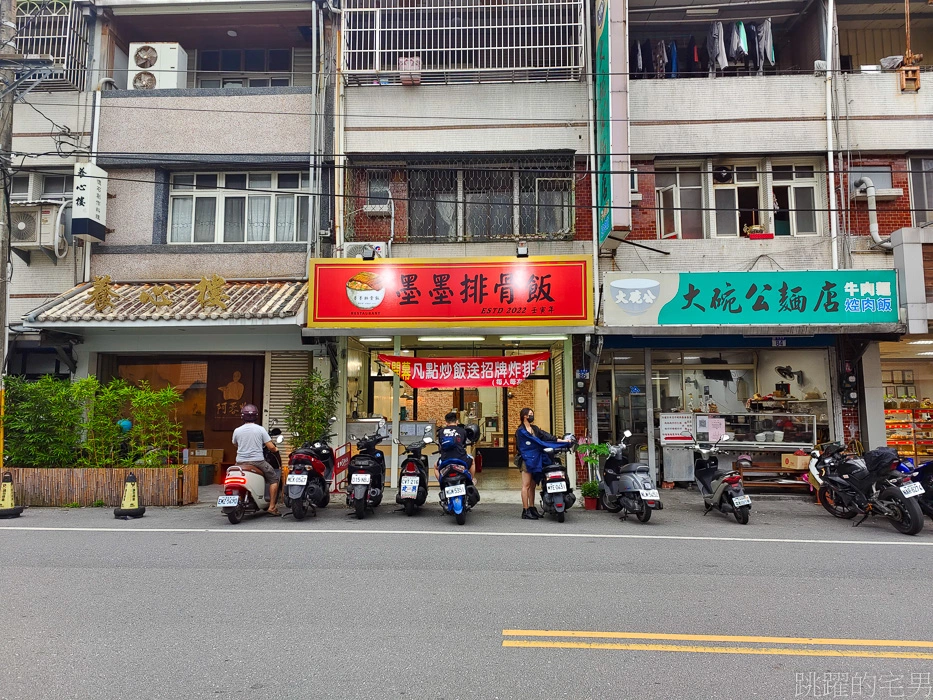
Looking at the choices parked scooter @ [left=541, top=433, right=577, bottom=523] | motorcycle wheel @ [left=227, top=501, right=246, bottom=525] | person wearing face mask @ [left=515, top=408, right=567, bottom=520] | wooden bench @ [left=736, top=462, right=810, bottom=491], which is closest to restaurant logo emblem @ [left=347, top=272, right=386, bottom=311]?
person wearing face mask @ [left=515, top=408, right=567, bottom=520]

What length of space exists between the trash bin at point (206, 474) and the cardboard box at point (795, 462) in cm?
1197

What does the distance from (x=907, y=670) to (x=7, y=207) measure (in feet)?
46.3

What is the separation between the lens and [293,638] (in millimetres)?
4664

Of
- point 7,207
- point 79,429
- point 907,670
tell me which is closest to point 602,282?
point 907,670

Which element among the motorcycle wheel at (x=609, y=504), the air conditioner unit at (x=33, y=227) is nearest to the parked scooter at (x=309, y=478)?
the motorcycle wheel at (x=609, y=504)

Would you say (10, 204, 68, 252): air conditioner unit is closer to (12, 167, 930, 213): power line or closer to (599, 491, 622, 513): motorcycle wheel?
(12, 167, 930, 213): power line

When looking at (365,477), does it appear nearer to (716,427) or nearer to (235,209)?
(716,427)

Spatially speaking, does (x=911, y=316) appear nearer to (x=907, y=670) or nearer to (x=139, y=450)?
(x=907, y=670)

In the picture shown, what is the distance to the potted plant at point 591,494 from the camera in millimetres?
10656

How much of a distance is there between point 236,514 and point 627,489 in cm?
590

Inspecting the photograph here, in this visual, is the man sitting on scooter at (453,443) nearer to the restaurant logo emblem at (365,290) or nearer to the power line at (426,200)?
the restaurant logo emblem at (365,290)

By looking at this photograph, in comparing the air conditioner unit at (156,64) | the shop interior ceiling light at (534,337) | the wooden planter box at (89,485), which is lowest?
the wooden planter box at (89,485)

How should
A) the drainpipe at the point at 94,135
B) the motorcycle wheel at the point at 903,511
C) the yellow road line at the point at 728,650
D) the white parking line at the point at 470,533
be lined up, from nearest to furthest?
the yellow road line at the point at 728,650 < the white parking line at the point at 470,533 < the motorcycle wheel at the point at 903,511 < the drainpipe at the point at 94,135

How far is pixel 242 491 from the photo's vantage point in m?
9.48
